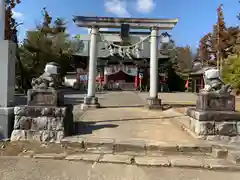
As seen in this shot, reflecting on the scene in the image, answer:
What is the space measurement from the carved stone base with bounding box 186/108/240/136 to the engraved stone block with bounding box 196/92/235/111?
0.12m

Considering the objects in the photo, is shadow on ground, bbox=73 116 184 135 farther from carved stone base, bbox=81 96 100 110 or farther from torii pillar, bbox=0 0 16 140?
carved stone base, bbox=81 96 100 110

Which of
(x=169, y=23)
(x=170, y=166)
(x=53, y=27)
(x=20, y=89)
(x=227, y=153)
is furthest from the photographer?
(x=53, y=27)

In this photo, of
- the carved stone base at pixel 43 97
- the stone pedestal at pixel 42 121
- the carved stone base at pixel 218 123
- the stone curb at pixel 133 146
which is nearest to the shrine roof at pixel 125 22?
the carved stone base at pixel 43 97

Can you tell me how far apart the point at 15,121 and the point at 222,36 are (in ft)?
104

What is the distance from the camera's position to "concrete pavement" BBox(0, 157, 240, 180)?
392 centimetres

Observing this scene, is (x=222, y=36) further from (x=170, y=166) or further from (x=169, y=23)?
(x=170, y=166)

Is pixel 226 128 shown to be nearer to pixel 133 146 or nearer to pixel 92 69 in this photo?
pixel 133 146

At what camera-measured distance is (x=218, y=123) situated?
227 inches

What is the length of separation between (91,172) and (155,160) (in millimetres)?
1179

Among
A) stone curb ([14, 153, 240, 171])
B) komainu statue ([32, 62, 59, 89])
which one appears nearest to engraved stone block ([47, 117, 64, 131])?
komainu statue ([32, 62, 59, 89])

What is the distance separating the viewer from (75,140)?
5367mm

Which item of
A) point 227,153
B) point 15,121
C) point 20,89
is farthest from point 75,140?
point 20,89

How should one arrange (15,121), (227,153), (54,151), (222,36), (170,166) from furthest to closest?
(222,36), (15,121), (54,151), (227,153), (170,166)

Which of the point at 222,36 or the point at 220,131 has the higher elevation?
the point at 222,36
